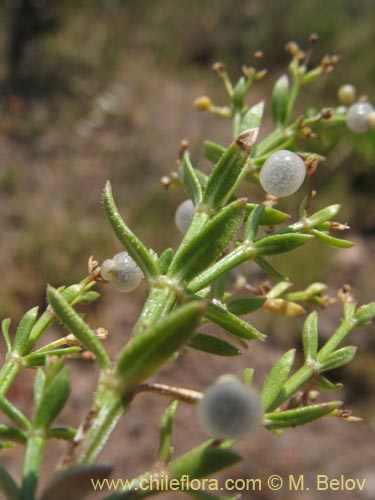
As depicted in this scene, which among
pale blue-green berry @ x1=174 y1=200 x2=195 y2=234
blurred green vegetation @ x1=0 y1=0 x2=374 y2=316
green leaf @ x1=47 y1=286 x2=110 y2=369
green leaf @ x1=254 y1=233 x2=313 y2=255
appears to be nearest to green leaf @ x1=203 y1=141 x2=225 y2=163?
pale blue-green berry @ x1=174 y1=200 x2=195 y2=234

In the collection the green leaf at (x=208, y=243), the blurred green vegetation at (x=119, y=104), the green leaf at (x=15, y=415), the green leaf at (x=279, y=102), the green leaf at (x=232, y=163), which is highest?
the blurred green vegetation at (x=119, y=104)

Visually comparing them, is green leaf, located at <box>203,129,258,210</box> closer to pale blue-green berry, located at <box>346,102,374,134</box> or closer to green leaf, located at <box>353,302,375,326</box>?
green leaf, located at <box>353,302,375,326</box>

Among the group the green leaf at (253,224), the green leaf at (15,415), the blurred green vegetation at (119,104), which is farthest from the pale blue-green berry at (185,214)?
the blurred green vegetation at (119,104)

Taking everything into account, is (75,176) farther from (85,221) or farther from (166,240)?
(166,240)

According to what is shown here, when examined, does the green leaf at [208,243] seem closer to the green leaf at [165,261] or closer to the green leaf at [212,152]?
the green leaf at [165,261]

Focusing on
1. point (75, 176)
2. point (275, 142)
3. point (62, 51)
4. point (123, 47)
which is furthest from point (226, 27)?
point (275, 142)

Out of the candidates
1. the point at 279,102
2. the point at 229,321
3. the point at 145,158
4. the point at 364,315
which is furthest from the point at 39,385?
the point at 145,158
